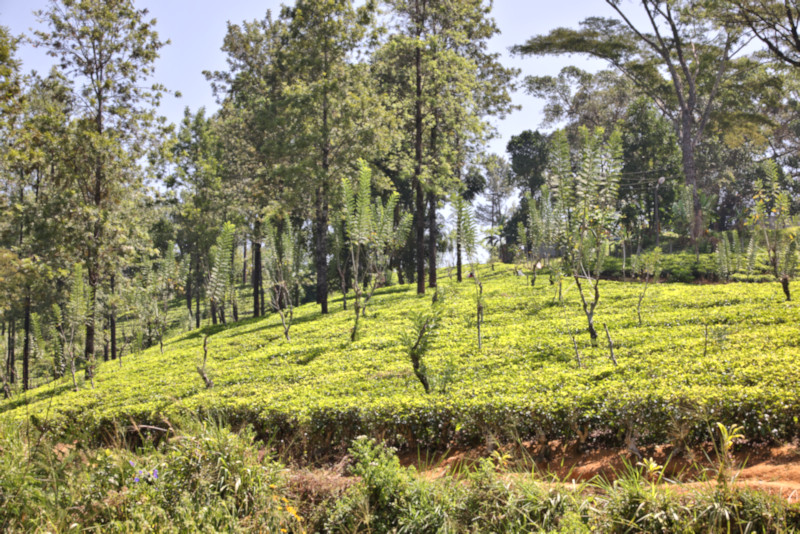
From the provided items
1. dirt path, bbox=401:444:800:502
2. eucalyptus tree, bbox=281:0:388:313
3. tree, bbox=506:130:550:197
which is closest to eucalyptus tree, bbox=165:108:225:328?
eucalyptus tree, bbox=281:0:388:313

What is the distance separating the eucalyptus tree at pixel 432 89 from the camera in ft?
56.2

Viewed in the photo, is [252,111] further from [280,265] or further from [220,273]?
[220,273]

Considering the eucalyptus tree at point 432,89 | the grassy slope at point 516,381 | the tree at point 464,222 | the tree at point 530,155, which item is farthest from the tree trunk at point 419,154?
the tree at point 530,155

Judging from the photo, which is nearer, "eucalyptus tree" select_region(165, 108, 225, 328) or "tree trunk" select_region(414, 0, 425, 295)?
"tree trunk" select_region(414, 0, 425, 295)

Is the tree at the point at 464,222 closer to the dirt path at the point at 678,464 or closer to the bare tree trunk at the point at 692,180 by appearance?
the dirt path at the point at 678,464

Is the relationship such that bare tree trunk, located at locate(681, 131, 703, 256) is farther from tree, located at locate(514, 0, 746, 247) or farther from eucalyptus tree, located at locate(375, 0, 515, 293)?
eucalyptus tree, located at locate(375, 0, 515, 293)

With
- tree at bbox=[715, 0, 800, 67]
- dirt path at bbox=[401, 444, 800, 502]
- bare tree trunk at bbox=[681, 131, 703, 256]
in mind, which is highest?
tree at bbox=[715, 0, 800, 67]

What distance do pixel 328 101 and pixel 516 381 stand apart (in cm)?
1313

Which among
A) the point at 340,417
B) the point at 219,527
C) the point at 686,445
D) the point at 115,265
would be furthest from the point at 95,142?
the point at 686,445

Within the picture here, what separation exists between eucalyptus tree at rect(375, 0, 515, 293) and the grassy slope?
701 cm

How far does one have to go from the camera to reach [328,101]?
16312 millimetres

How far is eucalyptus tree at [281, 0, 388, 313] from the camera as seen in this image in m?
16.0

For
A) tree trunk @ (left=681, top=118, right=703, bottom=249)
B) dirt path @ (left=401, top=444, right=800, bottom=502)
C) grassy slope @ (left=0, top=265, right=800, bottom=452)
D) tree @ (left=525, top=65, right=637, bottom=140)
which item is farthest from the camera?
tree @ (left=525, top=65, right=637, bottom=140)

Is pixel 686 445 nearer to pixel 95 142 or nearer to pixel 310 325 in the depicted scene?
pixel 310 325
